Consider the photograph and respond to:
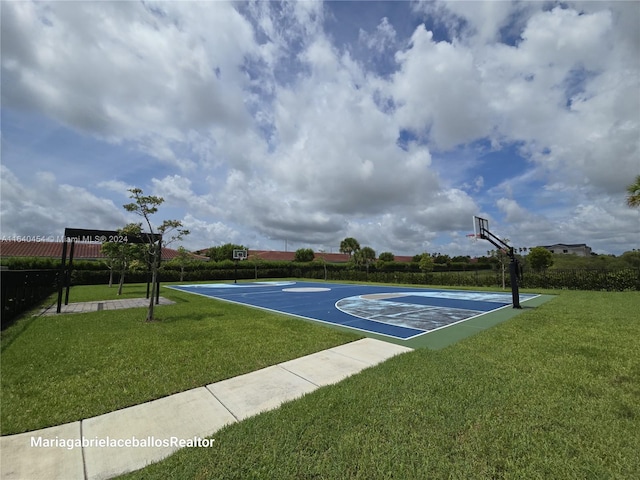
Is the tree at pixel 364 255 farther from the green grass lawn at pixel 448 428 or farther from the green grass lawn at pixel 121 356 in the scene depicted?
the green grass lawn at pixel 448 428

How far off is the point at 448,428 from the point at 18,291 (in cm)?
1191

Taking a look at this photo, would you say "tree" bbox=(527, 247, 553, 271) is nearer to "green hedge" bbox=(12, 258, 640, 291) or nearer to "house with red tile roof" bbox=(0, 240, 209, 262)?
"green hedge" bbox=(12, 258, 640, 291)

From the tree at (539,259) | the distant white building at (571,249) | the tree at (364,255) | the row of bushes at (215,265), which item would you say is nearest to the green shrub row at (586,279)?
the row of bushes at (215,265)

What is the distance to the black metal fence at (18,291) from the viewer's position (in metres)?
7.43

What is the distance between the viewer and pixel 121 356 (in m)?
5.27

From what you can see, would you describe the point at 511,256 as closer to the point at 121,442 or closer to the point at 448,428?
the point at 448,428

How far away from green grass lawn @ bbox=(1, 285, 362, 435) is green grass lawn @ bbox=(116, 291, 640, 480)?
1640 mm

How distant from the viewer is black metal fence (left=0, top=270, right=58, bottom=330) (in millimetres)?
7430

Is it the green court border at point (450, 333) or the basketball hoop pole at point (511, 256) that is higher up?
the basketball hoop pole at point (511, 256)

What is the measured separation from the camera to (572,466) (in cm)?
238

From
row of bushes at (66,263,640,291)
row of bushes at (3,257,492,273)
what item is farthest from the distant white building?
row of bushes at (66,263,640,291)

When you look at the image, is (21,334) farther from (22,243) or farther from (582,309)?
(22,243)

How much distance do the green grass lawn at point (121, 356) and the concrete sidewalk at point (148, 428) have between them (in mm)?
246

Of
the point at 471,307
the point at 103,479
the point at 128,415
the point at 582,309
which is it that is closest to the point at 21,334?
the point at 128,415
